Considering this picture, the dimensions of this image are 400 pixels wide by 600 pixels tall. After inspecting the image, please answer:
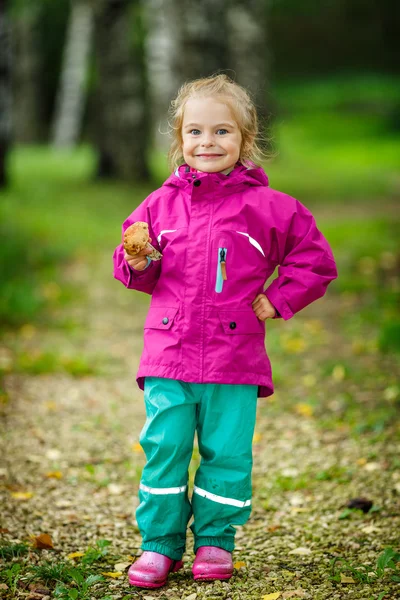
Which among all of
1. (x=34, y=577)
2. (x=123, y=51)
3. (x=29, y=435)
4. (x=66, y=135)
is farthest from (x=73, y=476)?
(x=66, y=135)

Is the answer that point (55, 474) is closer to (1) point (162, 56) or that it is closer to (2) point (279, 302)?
(2) point (279, 302)

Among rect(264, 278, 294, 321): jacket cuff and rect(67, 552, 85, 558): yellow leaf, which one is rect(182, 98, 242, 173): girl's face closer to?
rect(264, 278, 294, 321): jacket cuff

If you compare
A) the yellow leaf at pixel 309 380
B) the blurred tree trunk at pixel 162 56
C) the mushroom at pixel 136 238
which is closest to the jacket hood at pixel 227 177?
the mushroom at pixel 136 238

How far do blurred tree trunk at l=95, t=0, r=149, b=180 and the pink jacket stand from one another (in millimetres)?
11391

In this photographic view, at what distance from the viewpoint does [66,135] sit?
2905 centimetres

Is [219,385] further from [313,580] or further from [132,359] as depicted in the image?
[132,359]

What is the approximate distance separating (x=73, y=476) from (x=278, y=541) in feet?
3.99

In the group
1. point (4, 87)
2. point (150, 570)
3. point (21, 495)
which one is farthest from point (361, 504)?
point (4, 87)

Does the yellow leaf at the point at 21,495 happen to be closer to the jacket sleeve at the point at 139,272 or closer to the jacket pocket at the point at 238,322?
the jacket sleeve at the point at 139,272

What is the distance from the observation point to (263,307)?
2.98 m

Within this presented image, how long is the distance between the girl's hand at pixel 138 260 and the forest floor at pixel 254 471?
1125 mm

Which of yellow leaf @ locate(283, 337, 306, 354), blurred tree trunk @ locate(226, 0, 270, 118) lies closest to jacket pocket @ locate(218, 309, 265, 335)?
yellow leaf @ locate(283, 337, 306, 354)

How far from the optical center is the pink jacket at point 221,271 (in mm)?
2945

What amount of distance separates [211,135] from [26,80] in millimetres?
29315
